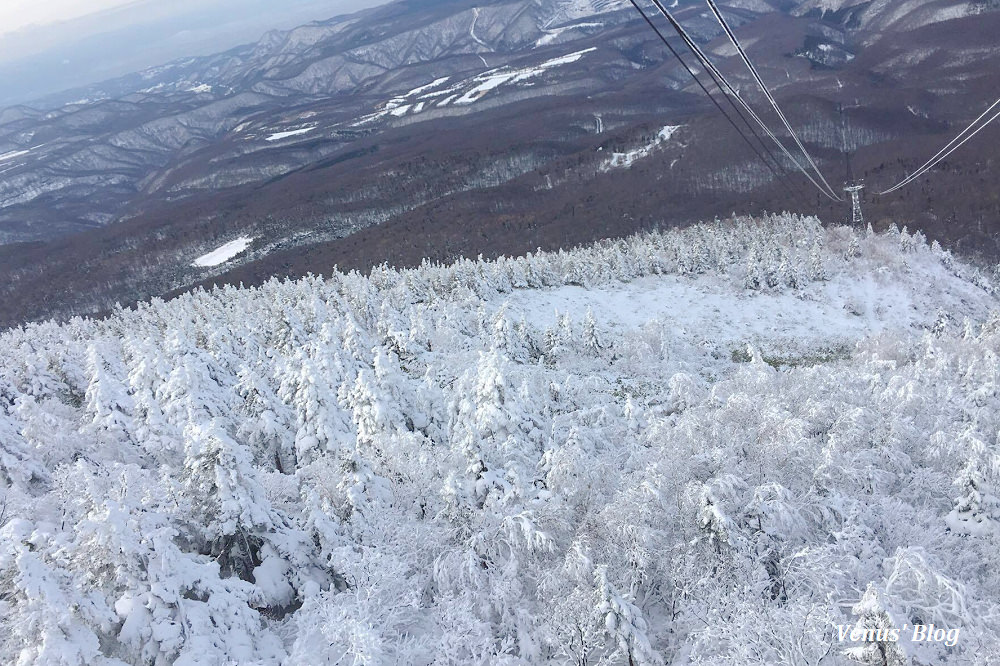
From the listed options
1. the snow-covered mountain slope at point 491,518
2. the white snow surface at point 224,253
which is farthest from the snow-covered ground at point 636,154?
the snow-covered mountain slope at point 491,518

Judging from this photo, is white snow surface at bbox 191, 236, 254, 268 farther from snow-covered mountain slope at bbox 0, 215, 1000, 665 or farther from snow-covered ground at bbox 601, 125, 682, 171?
snow-covered mountain slope at bbox 0, 215, 1000, 665

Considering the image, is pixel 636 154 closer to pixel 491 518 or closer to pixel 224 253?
pixel 224 253

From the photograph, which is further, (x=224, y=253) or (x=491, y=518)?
(x=224, y=253)

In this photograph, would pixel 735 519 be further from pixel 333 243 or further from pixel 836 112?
pixel 836 112

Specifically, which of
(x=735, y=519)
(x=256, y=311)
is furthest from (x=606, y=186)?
(x=735, y=519)

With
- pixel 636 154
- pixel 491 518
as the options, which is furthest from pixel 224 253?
pixel 491 518
